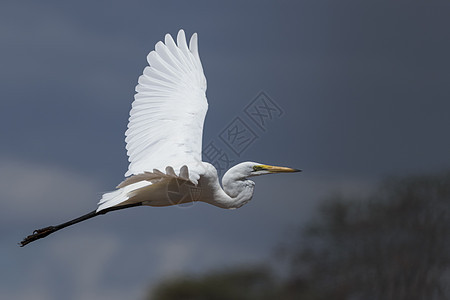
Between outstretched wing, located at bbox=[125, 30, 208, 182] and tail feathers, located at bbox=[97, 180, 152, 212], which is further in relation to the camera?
outstretched wing, located at bbox=[125, 30, 208, 182]

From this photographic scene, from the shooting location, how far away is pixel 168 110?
14.2ft

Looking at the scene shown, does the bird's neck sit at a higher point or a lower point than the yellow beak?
lower

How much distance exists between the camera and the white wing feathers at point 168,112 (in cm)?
398

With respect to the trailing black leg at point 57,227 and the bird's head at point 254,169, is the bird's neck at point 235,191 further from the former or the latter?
the trailing black leg at point 57,227

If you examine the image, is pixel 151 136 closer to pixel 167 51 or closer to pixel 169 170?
pixel 167 51

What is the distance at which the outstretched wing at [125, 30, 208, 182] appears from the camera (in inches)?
158

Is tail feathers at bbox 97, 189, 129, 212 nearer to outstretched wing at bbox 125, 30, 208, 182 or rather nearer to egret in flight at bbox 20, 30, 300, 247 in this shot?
egret in flight at bbox 20, 30, 300, 247

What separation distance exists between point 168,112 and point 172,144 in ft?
1.06

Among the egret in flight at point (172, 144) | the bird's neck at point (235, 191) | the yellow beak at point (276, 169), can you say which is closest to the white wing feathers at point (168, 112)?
the egret in flight at point (172, 144)

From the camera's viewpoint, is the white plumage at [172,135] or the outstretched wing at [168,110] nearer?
the white plumage at [172,135]

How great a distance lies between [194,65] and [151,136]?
2.16ft

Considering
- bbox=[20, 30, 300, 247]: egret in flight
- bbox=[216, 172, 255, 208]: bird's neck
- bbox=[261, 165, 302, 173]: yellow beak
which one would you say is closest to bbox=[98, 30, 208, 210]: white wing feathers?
bbox=[20, 30, 300, 247]: egret in flight

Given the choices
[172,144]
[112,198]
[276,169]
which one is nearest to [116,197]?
[112,198]

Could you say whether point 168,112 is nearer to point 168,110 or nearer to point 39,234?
point 168,110
